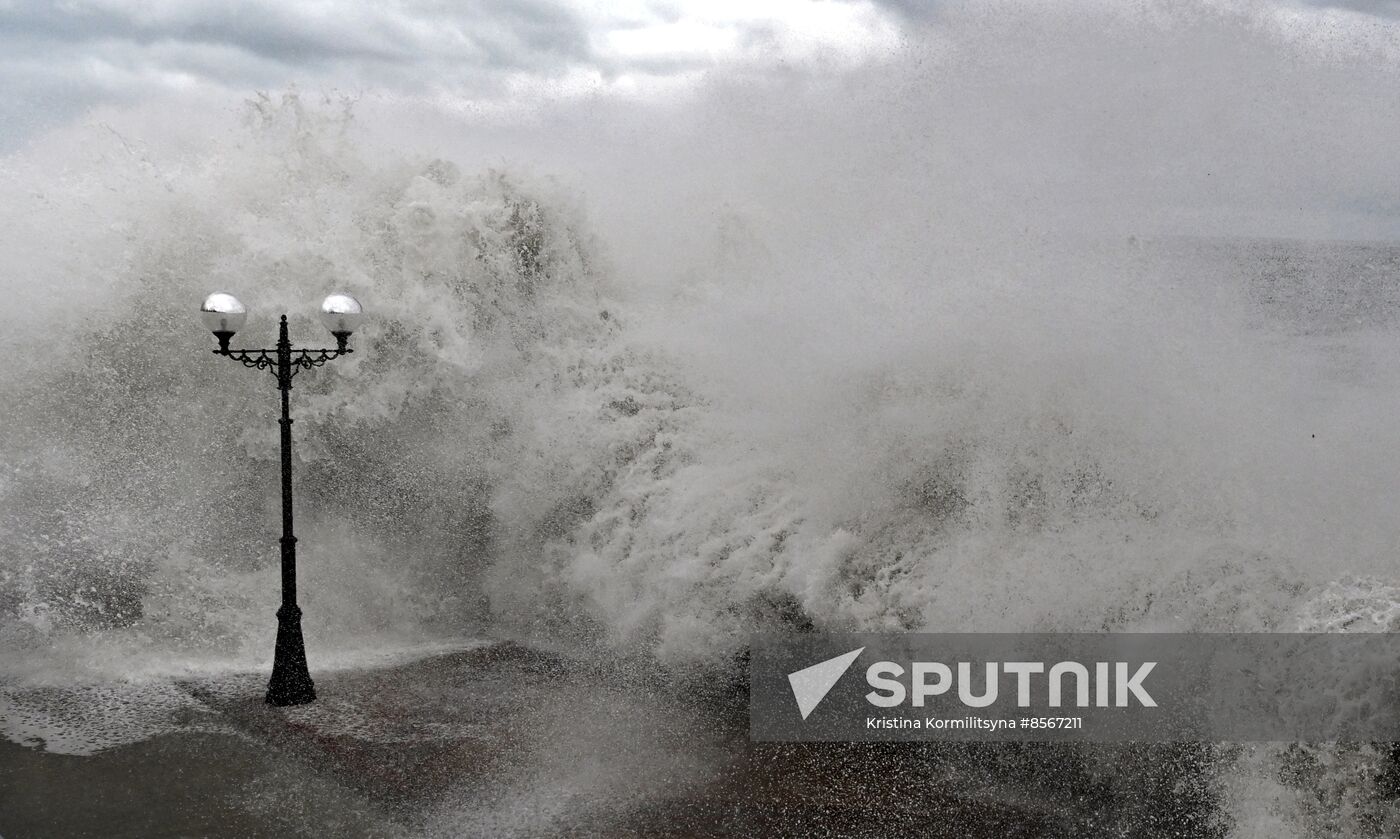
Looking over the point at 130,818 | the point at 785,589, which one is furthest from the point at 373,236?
the point at 130,818

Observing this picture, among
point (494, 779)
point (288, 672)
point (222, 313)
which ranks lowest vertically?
point (494, 779)

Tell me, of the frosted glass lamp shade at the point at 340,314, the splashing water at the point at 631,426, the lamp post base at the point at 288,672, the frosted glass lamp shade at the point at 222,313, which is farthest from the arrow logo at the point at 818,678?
the frosted glass lamp shade at the point at 222,313

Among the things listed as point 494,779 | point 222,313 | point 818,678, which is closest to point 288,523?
point 222,313

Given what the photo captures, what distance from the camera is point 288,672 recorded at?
7715 millimetres

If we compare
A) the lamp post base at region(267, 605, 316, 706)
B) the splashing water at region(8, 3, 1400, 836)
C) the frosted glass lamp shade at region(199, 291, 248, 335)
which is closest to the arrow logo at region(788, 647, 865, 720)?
the splashing water at region(8, 3, 1400, 836)

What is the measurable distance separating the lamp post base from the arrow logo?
387 cm

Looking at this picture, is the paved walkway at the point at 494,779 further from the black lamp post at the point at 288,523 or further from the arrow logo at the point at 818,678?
the arrow logo at the point at 818,678

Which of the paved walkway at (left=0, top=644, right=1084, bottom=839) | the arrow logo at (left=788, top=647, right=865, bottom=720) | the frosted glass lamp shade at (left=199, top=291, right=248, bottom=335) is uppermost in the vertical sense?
the frosted glass lamp shade at (left=199, top=291, right=248, bottom=335)

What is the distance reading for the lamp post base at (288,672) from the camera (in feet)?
25.2

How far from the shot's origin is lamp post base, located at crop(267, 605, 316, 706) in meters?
7.70

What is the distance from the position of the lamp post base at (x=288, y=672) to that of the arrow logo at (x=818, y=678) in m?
3.87

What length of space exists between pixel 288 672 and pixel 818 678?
4193mm

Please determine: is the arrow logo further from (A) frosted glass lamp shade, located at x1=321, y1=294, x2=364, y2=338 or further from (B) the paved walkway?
(A) frosted glass lamp shade, located at x1=321, y1=294, x2=364, y2=338

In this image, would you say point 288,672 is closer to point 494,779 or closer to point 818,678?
point 494,779
